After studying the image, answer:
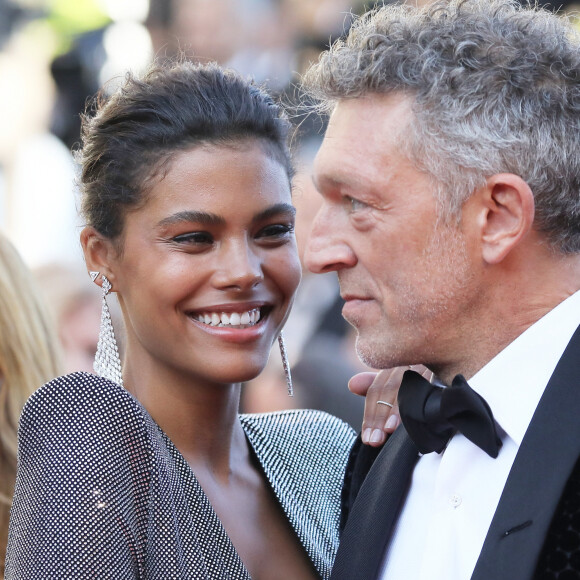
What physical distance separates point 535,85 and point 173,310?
0.97 metres

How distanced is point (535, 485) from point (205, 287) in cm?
99

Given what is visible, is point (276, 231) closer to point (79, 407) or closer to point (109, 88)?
point (79, 407)

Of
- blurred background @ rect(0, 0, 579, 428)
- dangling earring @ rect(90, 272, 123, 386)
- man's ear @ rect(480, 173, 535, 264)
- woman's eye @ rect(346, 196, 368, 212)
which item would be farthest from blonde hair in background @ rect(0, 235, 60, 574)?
man's ear @ rect(480, 173, 535, 264)

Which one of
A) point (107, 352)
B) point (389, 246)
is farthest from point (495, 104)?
point (107, 352)

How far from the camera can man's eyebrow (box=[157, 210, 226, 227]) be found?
224 centimetres

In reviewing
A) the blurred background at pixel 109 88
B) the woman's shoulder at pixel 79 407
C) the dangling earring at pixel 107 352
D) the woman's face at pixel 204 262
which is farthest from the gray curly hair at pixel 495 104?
the blurred background at pixel 109 88

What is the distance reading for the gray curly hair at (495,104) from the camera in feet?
6.07

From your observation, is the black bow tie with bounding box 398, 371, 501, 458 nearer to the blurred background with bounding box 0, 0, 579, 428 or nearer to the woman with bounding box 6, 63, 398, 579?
the woman with bounding box 6, 63, 398, 579

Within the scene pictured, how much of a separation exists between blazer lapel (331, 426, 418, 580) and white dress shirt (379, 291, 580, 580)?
0.27 ft

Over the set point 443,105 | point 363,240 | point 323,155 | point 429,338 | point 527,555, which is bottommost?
point 527,555

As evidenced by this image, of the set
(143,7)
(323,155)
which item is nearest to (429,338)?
(323,155)

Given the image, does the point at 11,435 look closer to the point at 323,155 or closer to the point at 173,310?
the point at 173,310

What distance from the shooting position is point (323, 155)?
6.61 feet

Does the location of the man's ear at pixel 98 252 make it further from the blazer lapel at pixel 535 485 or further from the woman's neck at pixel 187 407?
the blazer lapel at pixel 535 485
